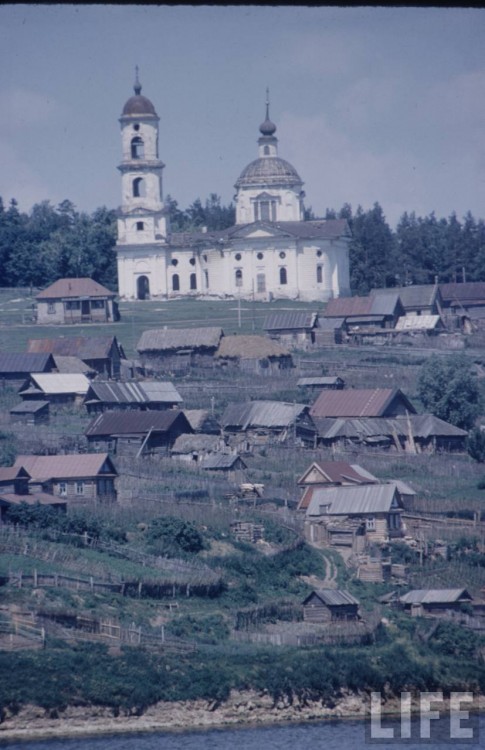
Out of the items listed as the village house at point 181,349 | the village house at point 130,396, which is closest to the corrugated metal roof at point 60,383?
the village house at point 130,396

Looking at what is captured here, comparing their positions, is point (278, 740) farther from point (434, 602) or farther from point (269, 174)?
point (269, 174)

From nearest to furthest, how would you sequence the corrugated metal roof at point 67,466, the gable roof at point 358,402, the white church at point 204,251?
1. the corrugated metal roof at point 67,466
2. the gable roof at point 358,402
3. the white church at point 204,251

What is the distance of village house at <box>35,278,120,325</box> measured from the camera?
61.5 m

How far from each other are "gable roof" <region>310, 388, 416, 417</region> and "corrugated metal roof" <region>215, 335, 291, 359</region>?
6508 mm

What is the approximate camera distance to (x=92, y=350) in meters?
52.1

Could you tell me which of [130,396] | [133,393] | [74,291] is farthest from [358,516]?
[74,291]

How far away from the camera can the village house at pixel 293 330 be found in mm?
57344

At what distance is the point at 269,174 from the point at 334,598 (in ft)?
168

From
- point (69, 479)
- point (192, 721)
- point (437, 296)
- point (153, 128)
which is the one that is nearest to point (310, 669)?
point (192, 721)

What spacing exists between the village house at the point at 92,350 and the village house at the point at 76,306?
25.4ft

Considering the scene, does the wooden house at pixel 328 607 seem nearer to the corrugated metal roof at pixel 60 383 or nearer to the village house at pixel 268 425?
the village house at pixel 268 425

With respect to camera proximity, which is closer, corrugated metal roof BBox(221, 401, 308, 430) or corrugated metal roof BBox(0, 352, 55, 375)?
corrugated metal roof BBox(221, 401, 308, 430)

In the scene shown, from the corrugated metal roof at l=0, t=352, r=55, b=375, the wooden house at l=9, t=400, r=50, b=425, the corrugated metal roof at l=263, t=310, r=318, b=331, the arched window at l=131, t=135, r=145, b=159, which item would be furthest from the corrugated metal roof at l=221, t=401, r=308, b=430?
the arched window at l=131, t=135, r=145, b=159

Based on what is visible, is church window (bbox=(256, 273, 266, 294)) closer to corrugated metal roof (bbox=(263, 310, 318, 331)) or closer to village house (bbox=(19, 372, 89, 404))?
corrugated metal roof (bbox=(263, 310, 318, 331))
